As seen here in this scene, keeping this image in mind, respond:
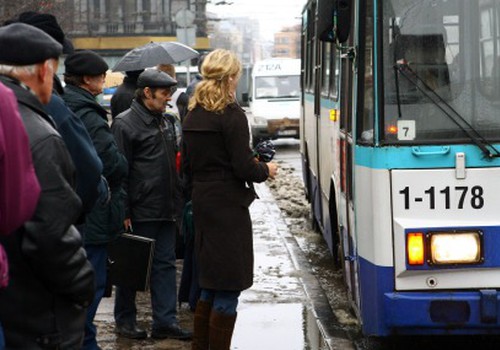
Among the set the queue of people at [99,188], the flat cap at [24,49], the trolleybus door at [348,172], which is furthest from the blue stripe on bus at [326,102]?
the flat cap at [24,49]

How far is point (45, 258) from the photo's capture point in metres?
4.02

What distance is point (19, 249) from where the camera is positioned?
4.05 meters

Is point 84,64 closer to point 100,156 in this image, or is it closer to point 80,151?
A: point 100,156

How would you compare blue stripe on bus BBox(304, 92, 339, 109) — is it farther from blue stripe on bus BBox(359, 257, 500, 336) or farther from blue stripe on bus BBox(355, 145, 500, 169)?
blue stripe on bus BBox(359, 257, 500, 336)

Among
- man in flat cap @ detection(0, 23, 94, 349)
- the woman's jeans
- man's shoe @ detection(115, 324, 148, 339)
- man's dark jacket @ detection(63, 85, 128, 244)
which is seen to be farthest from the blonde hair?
man in flat cap @ detection(0, 23, 94, 349)

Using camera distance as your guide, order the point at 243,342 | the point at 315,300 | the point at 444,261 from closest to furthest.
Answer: the point at 444,261
the point at 243,342
the point at 315,300

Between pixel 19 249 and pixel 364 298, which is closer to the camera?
pixel 19 249

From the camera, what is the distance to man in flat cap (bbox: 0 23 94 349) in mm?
4023

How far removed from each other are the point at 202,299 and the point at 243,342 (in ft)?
4.08

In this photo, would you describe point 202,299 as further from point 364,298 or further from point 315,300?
point 315,300

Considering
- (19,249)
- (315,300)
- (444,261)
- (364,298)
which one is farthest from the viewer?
(315,300)

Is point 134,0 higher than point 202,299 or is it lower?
higher

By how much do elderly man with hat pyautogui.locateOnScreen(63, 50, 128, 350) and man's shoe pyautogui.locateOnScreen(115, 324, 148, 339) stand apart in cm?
141

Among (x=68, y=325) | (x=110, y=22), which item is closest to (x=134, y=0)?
(x=110, y=22)
